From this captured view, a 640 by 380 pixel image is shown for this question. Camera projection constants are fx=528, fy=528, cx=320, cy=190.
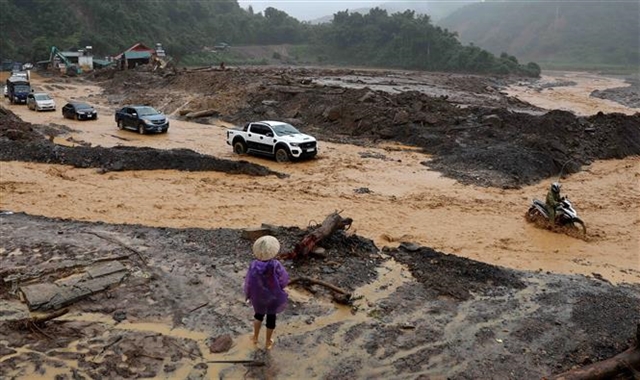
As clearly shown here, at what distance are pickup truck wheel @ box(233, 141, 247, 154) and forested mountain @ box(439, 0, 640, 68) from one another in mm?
96117

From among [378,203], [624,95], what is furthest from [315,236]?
[624,95]

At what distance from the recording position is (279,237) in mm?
10828

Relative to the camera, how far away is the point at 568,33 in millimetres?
120375

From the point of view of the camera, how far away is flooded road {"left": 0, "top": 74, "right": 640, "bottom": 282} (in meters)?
13.0

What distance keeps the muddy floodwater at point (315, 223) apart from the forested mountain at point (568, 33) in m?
95.1

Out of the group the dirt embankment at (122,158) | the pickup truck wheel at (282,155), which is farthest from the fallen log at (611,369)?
the pickup truck wheel at (282,155)

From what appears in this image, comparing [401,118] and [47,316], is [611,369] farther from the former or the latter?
[401,118]

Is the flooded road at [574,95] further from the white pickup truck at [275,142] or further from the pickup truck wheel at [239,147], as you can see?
the pickup truck wheel at [239,147]

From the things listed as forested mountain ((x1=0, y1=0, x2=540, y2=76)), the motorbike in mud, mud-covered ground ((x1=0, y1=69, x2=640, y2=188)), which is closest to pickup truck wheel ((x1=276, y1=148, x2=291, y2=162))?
mud-covered ground ((x1=0, y1=69, x2=640, y2=188))

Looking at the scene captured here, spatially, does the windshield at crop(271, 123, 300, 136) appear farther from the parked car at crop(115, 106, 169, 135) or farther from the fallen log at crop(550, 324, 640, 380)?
the fallen log at crop(550, 324, 640, 380)

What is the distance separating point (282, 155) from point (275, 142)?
→ 0.63 meters

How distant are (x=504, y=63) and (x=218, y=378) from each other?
82049 mm

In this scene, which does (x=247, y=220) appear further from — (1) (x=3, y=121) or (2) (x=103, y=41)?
(2) (x=103, y=41)

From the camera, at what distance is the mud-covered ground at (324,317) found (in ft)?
22.8
